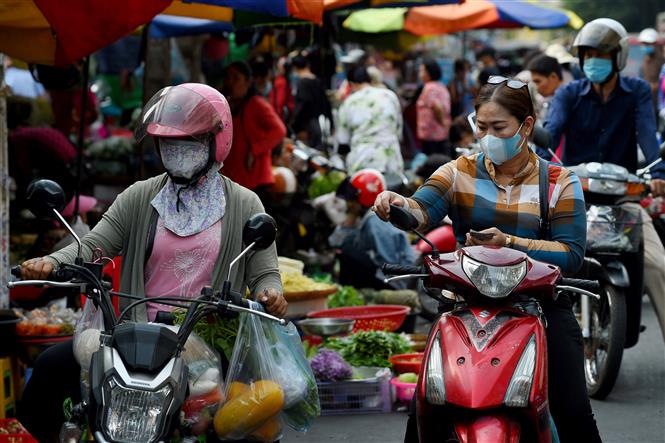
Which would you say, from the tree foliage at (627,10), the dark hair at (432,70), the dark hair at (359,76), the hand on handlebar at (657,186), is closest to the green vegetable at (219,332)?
the hand on handlebar at (657,186)

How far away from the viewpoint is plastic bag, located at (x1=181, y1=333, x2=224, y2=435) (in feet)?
12.6

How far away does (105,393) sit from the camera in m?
3.52

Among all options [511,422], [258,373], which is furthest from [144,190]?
[511,422]

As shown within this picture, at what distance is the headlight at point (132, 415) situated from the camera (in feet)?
11.4

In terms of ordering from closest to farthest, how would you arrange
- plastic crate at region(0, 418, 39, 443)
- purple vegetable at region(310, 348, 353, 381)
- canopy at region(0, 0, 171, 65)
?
plastic crate at region(0, 418, 39, 443) → canopy at region(0, 0, 171, 65) → purple vegetable at region(310, 348, 353, 381)

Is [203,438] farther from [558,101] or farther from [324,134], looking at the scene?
[324,134]

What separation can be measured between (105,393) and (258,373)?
0.66 m

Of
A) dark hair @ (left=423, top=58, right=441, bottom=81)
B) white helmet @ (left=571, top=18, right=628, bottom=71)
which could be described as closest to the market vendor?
white helmet @ (left=571, top=18, right=628, bottom=71)

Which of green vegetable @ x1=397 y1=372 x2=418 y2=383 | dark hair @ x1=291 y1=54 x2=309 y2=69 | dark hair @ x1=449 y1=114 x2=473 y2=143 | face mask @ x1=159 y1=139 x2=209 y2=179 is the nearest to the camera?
face mask @ x1=159 y1=139 x2=209 y2=179

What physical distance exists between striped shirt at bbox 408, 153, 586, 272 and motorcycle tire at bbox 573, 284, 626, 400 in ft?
8.34

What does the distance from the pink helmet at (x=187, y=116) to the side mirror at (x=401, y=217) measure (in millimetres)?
766

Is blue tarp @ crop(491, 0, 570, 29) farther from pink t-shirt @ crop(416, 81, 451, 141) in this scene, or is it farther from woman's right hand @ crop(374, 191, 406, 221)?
woman's right hand @ crop(374, 191, 406, 221)

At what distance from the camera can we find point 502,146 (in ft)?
15.0

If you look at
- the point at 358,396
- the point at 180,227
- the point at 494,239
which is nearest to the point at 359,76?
the point at 358,396
